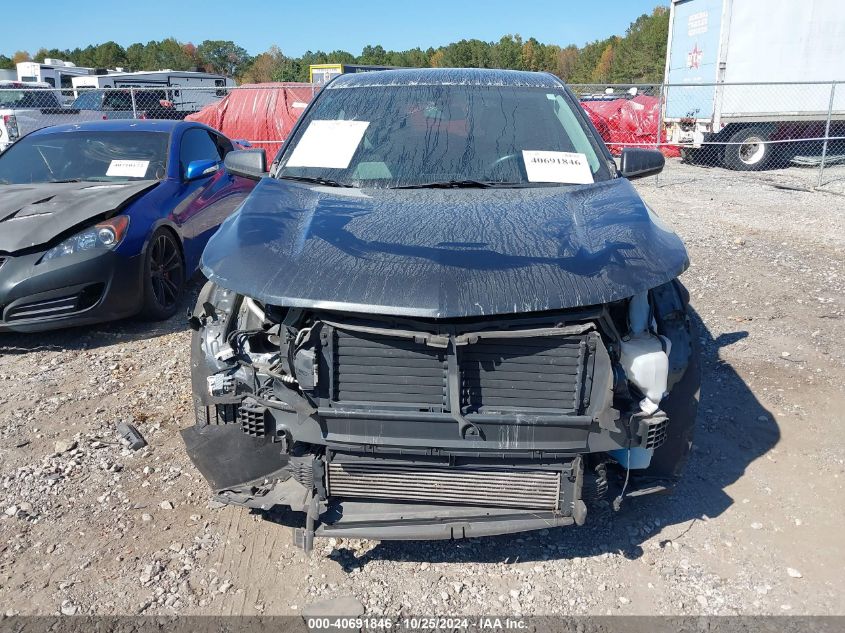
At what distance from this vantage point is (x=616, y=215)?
2.81 metres

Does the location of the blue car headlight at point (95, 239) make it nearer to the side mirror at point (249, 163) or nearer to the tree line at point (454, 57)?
the side mirror at point (249, 163)

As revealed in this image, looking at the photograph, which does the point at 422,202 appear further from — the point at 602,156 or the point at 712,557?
the point at 712,557

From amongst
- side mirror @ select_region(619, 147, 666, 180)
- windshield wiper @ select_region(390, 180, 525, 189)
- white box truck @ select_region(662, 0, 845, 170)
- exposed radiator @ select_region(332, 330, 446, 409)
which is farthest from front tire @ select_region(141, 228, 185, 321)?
white box truck @ select_region(662, 0, 845, 170)

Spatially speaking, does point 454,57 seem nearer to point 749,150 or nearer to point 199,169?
point 749,150

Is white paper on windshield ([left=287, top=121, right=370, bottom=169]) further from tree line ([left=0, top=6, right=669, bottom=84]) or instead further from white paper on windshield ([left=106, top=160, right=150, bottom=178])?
tree line ([left=0, top=6, right=669, bottom=84])

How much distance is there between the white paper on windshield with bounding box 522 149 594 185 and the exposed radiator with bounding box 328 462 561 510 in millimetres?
1581

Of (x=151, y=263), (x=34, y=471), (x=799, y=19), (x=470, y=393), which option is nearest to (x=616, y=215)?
(x=470, y=393)

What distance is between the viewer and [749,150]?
14641mm

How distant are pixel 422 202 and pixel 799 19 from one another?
533 inches

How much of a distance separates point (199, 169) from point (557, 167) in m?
3.47

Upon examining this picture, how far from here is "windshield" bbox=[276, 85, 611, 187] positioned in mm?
3348

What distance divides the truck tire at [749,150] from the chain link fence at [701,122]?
21 mm

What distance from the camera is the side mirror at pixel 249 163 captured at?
151 inches

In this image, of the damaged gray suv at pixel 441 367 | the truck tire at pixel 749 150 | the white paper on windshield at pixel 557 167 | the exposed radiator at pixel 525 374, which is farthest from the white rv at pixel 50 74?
the exposed radiator at pixel 525 374
